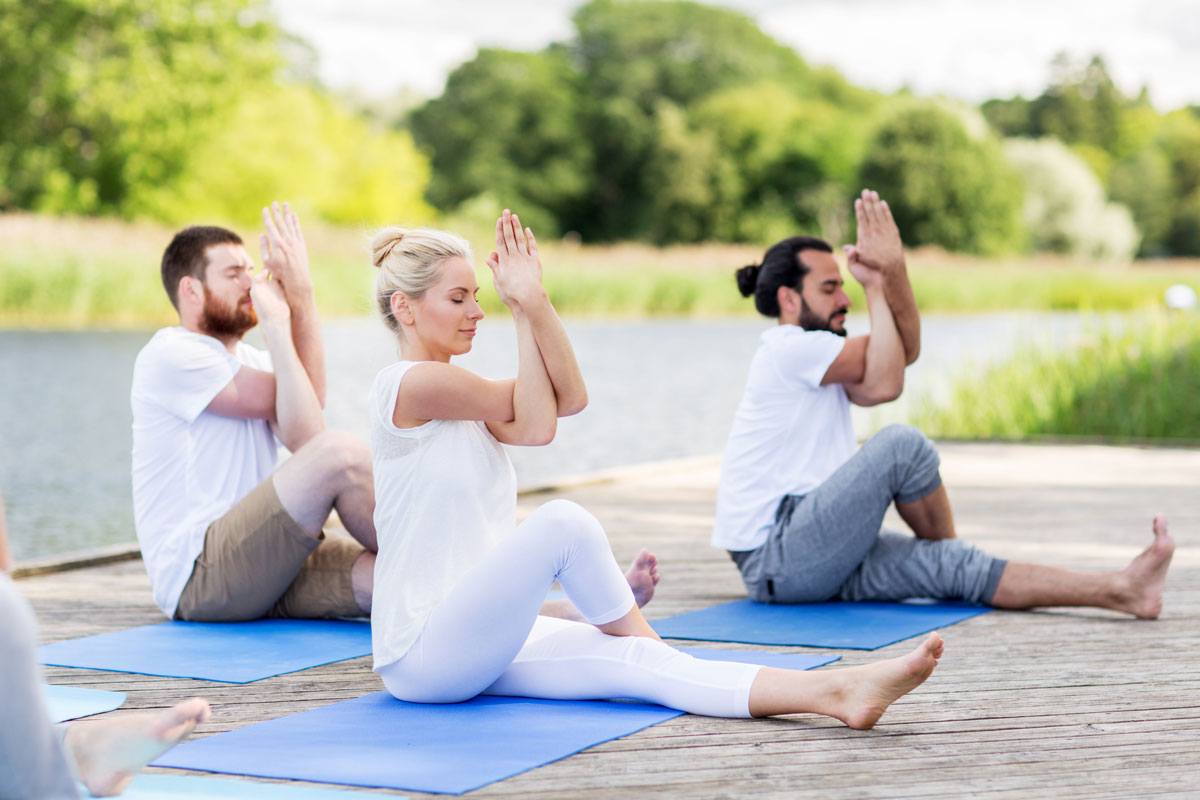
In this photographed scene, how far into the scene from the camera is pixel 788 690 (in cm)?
279

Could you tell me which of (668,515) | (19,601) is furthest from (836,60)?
(19,601)

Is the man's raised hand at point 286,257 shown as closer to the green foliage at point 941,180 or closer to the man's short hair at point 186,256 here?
the man's short hair at point 186,256

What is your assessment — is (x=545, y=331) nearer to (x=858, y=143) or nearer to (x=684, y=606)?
(x=684, y=606)

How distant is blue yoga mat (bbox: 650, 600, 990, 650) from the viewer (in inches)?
144

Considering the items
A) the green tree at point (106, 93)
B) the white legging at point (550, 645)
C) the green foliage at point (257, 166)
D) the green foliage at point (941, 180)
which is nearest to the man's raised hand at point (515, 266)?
the white legging at point (550, 645)

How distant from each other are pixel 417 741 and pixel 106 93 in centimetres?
3073

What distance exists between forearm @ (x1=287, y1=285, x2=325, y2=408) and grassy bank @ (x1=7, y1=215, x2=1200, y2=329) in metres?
12.6

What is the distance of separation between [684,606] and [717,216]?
128 feet

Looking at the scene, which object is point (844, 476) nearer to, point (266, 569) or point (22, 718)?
point (266, 569)

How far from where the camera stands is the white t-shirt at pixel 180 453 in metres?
3.88

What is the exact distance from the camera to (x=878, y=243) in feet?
13.3

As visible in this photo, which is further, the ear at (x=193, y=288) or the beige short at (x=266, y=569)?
the ear at (x=193, y=288)

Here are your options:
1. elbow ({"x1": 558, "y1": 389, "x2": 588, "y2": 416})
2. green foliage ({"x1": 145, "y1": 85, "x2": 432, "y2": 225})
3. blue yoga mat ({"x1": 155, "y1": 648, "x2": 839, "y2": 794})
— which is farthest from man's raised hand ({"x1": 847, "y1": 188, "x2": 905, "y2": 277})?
green foliage ({"x1": 145, "y1": 85, "x2": 432, "y2": 225})

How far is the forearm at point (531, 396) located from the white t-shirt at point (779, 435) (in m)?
1.31
